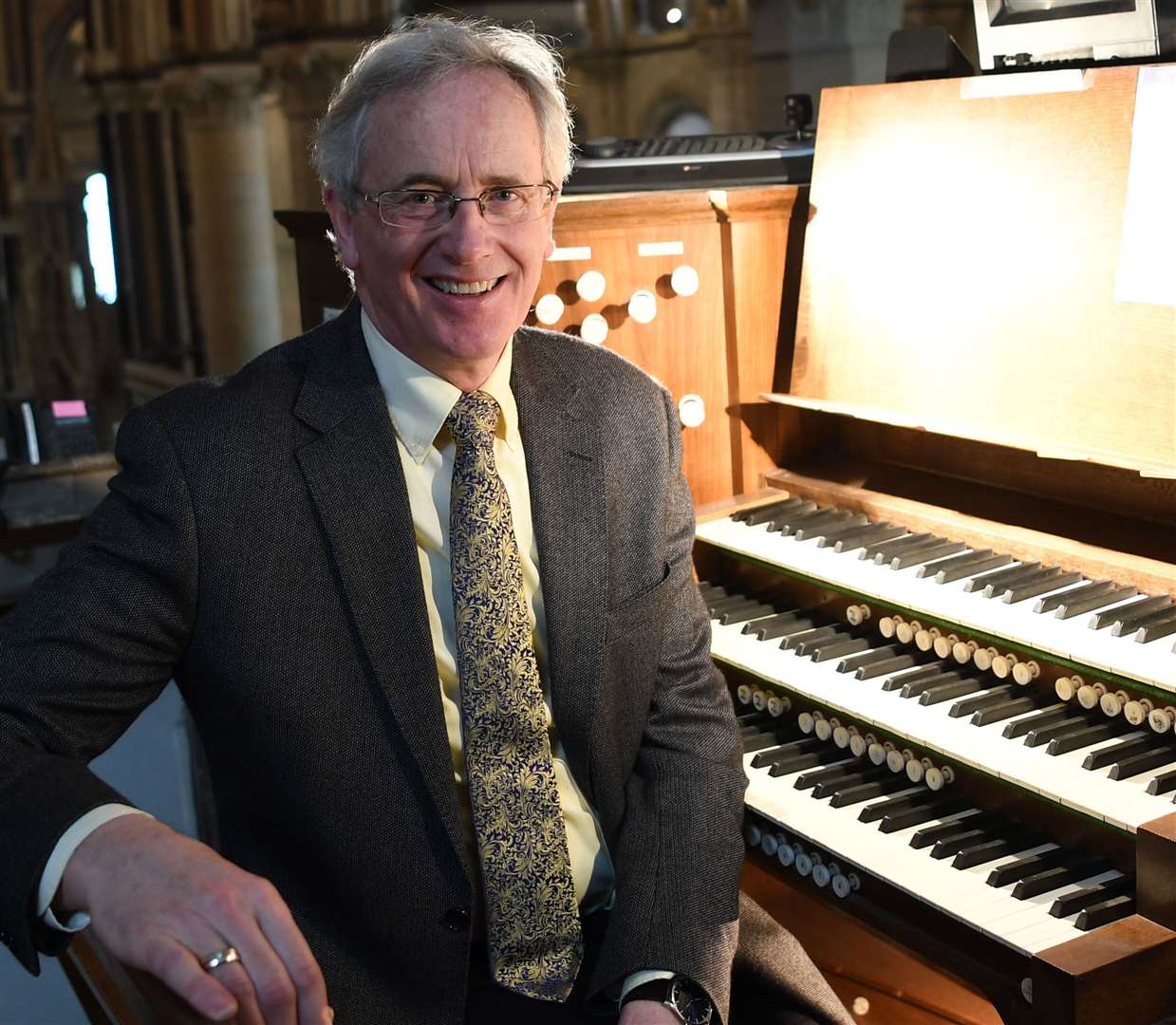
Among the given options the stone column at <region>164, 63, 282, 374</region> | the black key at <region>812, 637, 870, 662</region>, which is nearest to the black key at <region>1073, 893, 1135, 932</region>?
the black key at <region>812, 637, 870, 662</region>

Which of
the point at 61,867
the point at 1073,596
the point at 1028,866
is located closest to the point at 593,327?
the point at 1073,596

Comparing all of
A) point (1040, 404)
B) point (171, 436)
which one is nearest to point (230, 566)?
point (171, 436)

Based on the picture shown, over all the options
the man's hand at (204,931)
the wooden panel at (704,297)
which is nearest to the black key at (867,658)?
the wooden panel at (704,297)

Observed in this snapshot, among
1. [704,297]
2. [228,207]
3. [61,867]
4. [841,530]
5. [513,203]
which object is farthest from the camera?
[228,207]

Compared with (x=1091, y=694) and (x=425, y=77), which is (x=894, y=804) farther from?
(x=425, y=77)

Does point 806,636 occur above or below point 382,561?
below

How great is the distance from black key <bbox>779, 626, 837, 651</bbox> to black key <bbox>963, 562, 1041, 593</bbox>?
0.31m

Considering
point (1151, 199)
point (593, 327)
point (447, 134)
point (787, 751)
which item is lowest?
point (787, 751)

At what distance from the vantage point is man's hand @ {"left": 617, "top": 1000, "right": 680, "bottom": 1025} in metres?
1.67

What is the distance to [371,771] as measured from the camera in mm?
1692

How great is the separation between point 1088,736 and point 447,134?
1.18 metres

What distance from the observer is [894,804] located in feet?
7.07

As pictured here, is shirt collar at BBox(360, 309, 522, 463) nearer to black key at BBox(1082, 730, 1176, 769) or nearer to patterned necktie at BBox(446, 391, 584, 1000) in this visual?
patterned necktie at BBox(446, 391, 584, 1000)

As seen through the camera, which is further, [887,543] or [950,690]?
[887,543]
